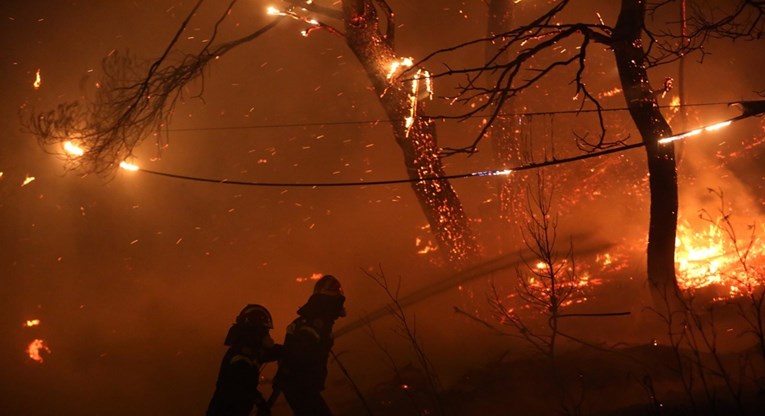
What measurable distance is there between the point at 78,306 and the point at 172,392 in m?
4.34

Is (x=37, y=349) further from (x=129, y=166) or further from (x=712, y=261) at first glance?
(x=712, y=261)

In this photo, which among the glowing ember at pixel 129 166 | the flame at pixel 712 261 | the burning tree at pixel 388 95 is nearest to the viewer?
the burning tree at pixel 388 95

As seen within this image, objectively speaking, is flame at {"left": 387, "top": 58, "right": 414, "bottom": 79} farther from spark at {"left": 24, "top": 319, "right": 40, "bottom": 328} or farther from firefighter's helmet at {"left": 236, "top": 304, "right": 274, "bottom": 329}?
spark at {"left": 24, "top": 319, "right": 40, "bottom": 328}

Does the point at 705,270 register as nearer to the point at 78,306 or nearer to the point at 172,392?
the point at 172,392

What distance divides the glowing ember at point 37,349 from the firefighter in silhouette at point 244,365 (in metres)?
8.78

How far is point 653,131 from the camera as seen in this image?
6.79m

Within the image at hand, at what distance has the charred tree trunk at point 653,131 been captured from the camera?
6.75 meters

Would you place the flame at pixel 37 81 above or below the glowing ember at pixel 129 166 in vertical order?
above

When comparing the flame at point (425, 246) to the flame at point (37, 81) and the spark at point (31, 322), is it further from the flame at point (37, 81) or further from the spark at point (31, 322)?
the flame at point (37, 81)

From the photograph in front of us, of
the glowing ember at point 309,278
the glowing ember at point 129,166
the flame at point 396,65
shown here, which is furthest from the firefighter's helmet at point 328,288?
the glowing ember at point 129,166

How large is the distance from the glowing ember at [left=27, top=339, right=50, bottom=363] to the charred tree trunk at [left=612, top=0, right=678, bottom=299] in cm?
1220

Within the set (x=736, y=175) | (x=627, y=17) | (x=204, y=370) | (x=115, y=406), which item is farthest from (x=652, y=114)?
(x=115, y=406)

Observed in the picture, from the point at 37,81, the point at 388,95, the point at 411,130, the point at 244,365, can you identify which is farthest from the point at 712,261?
the point at 37,81

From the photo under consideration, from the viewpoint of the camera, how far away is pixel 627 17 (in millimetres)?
6730
